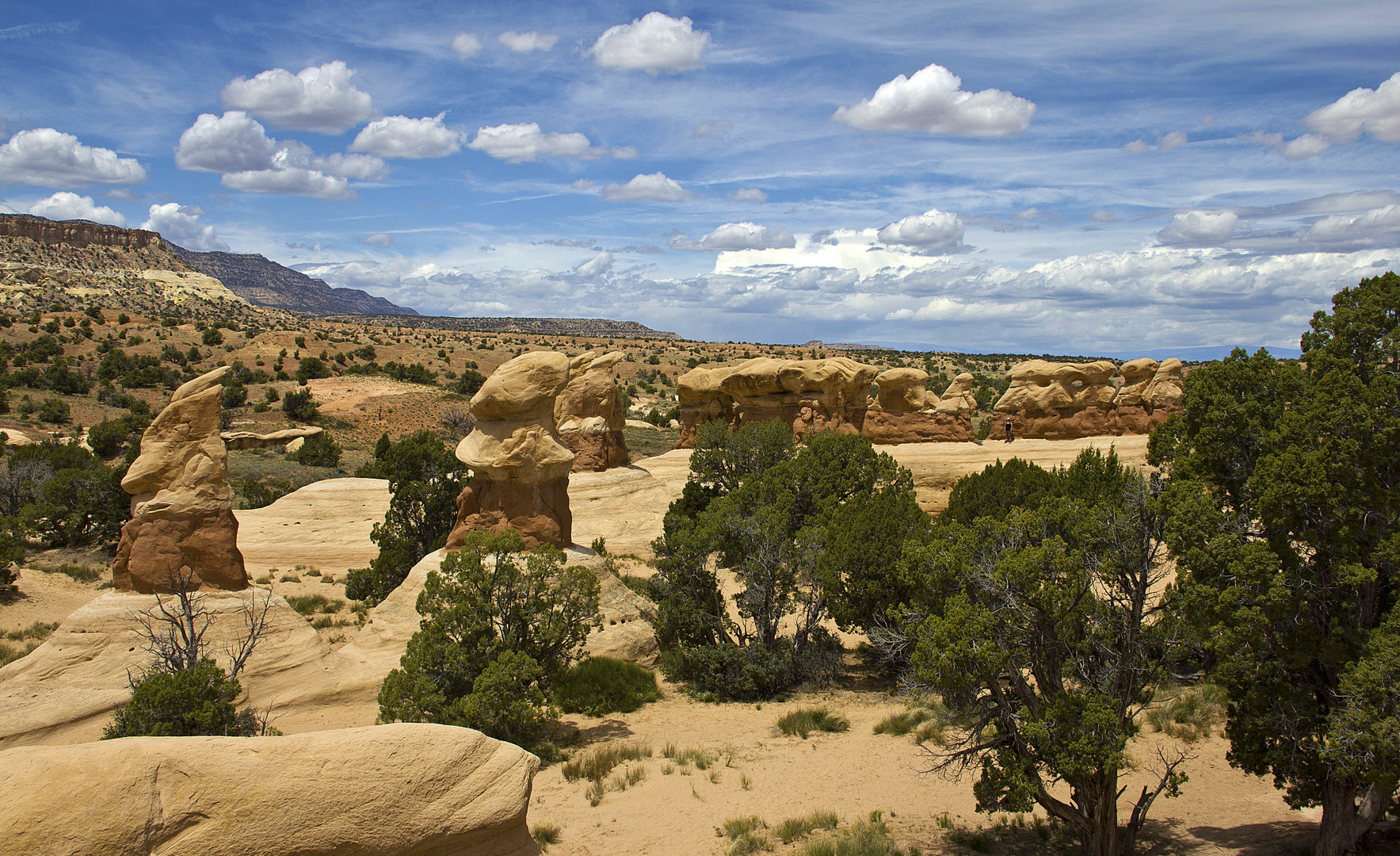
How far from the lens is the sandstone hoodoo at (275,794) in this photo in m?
5.23

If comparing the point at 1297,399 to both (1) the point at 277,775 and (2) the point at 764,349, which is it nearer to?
(1) the point at 277,775

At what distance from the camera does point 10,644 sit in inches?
645

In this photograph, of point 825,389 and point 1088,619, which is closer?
point 1088,619

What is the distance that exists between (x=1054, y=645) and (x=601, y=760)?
20.9ft

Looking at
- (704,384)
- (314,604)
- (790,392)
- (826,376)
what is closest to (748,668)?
(314,604)

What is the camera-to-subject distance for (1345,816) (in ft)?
27.8

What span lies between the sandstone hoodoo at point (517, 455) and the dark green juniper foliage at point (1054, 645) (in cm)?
842

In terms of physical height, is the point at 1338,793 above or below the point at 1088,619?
below

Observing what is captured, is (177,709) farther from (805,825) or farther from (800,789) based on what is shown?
(800,789)

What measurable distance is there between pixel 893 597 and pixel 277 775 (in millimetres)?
11747

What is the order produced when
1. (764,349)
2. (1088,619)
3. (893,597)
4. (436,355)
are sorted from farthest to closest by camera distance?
(764,349)
(436,355)
(893,597)
(1088,619)

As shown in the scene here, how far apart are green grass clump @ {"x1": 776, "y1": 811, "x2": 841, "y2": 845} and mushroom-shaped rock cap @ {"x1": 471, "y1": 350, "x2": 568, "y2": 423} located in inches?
348

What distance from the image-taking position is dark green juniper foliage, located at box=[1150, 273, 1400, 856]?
7.69 metres

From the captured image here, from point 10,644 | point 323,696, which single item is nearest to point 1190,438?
point 323,696
